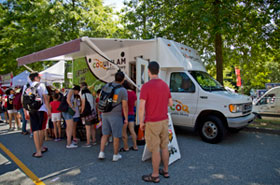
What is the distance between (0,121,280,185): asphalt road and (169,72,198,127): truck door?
730 mm

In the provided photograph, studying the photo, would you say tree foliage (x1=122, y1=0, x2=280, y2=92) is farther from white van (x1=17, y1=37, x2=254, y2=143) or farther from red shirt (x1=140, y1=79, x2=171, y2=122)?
red shirt (x1=140, y1=79, x2=171, y2=122)

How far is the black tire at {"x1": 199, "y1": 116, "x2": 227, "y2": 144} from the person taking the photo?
17.6ft

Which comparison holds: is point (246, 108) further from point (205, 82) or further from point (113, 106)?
point (113, 106)

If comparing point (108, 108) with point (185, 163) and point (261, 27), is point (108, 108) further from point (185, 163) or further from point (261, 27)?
point (261, 27)

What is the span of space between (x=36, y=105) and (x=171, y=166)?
3205mm

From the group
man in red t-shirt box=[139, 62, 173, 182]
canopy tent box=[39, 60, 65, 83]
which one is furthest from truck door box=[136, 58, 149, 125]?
canopy tent box=[39, 60, 65, 83]

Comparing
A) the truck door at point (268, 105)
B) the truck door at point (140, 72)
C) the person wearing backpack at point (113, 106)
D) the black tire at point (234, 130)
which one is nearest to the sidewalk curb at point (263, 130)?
the black tire at point (234, 130)

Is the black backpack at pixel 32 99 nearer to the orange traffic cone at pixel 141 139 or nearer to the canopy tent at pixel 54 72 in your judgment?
the orange traffic cone at pixel 141 139

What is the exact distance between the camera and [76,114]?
219 inches

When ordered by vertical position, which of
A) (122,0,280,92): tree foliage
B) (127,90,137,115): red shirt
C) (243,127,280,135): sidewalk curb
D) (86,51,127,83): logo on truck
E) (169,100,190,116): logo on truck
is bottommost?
(243,127,280,135): sidewalk curb

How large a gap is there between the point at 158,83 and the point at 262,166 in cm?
285

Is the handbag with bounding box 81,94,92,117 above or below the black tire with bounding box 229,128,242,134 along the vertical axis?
above

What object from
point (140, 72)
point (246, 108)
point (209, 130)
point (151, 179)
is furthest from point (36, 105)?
point (246, 108)

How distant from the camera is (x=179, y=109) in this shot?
20.0ft
